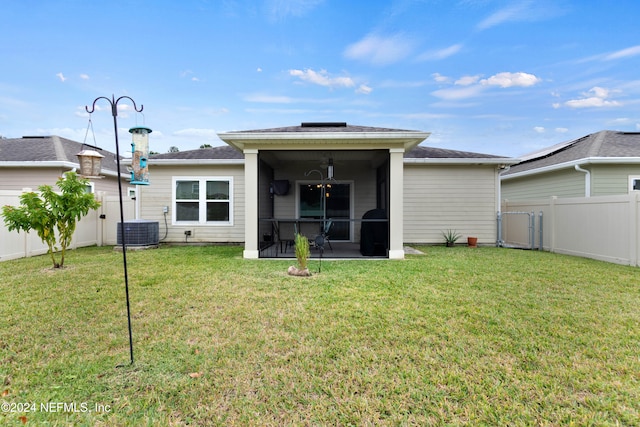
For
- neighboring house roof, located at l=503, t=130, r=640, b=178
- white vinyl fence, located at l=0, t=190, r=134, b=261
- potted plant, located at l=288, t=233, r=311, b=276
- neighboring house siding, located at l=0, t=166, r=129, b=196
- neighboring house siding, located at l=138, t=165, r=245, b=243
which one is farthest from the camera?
neighboring house siding, located at l=0, t=166, r=129, b=196

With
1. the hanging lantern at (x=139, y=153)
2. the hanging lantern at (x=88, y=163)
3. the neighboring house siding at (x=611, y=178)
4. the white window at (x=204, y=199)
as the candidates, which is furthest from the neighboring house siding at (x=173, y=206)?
the neighboring house siding at (x=611, y=178)

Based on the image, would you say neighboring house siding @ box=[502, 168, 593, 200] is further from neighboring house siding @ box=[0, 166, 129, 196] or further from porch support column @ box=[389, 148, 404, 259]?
neighboring house siding @ box=[0, 166, 129, 196]

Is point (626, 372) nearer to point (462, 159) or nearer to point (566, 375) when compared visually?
point (566, 375)

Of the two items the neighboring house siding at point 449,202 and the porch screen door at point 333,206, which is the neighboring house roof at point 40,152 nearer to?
the porch screen door at point 333,206

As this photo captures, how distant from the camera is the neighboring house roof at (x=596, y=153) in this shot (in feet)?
28.7

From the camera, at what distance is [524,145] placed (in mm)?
18328

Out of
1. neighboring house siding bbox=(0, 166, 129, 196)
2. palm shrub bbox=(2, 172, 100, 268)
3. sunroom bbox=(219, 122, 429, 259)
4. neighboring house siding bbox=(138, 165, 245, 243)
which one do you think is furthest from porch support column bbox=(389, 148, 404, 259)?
neighboring house siding bbox=(0, 166, 129, 196)

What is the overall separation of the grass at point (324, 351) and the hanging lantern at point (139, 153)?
157 centimetres

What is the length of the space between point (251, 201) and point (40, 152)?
8.97m

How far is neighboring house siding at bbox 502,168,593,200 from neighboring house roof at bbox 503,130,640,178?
0.35 m

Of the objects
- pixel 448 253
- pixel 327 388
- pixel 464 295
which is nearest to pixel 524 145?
pixel 448 253

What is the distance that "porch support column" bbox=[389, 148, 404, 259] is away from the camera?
22.5 feet

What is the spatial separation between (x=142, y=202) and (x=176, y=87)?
16.1 feet

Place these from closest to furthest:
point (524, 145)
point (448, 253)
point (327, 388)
Answer: 1. point (327, 388)
2. point (448, 253)
3. point (524, 145)
